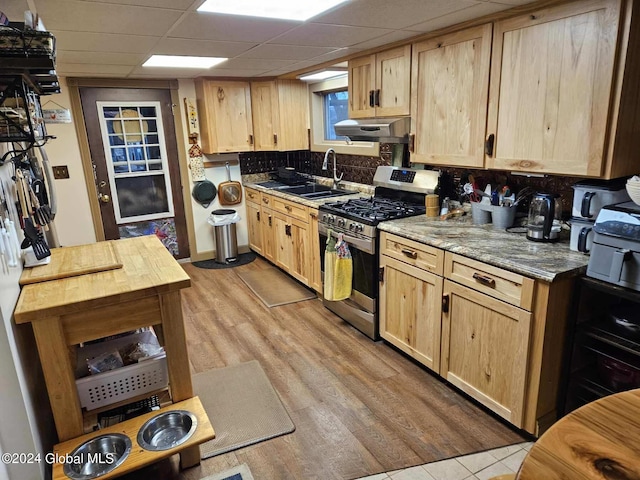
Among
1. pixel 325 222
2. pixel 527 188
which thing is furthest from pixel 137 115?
pixel 527 188

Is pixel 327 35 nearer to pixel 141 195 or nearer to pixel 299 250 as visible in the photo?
pixel 299 250

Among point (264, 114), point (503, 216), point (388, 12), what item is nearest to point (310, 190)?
point (264, 114)

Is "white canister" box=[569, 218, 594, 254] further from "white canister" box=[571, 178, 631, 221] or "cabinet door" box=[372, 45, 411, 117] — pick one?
"cabinet door" box=[372, 45, 411, 117]

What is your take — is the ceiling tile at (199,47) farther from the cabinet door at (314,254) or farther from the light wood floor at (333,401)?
the light wood floor at (333,401)

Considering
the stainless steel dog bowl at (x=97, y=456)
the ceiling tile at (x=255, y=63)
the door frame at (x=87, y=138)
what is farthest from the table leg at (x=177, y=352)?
the door frame at (x=87, y=138)

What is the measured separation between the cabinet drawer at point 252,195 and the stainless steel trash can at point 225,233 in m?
0.24

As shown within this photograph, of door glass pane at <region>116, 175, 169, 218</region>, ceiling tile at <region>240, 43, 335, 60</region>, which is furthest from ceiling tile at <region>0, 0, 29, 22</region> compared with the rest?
door glass pane at <region>116, 175, 169, 218</region>

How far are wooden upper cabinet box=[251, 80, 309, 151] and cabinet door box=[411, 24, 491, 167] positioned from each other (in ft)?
6.98

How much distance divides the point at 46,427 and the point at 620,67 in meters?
2.85

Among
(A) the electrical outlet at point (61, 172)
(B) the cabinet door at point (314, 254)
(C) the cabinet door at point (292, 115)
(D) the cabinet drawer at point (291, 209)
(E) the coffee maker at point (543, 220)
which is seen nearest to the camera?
(E) the coffee maker at point (543, 220)

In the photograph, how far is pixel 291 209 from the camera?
3.98 metres

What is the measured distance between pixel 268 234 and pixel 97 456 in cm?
306

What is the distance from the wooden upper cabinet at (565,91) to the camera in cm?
179

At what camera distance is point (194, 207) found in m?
4.81
